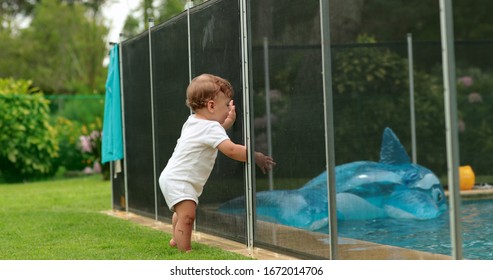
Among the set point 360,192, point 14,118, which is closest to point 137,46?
point 360,192

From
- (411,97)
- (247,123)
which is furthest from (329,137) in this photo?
(411,97)

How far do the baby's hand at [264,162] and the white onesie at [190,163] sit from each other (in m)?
0.31

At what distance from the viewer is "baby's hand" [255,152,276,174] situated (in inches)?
223

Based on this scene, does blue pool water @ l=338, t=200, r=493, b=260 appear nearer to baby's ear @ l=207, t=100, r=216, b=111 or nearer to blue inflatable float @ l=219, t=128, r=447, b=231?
blue inflatable float @ l=219, t=128, r=447, b=231

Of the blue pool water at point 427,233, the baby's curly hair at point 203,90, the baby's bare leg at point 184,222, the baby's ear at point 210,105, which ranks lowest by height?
the blue pool water at point 427,233

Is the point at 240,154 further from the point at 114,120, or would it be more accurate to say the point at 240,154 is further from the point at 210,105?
the point at 114,120

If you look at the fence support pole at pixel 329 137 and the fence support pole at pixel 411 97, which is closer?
the fence support pole at pixel 329 137

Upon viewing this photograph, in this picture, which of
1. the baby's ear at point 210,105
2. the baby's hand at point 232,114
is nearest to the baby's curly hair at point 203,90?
the baby's ear at point 210,105

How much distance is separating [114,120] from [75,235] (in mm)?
2322

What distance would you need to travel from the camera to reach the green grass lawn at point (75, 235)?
582 centimetres

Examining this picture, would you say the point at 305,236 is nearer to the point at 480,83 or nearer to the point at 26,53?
the point at 480,83

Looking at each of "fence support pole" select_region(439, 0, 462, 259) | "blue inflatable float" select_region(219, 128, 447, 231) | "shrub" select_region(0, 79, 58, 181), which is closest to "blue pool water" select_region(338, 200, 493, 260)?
"blue inflatable float" select_region(219, 128, 447, 231)

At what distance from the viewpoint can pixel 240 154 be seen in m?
5.75

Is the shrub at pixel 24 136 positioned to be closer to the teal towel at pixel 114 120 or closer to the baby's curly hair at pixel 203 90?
the teal towel at pixel 114 120
